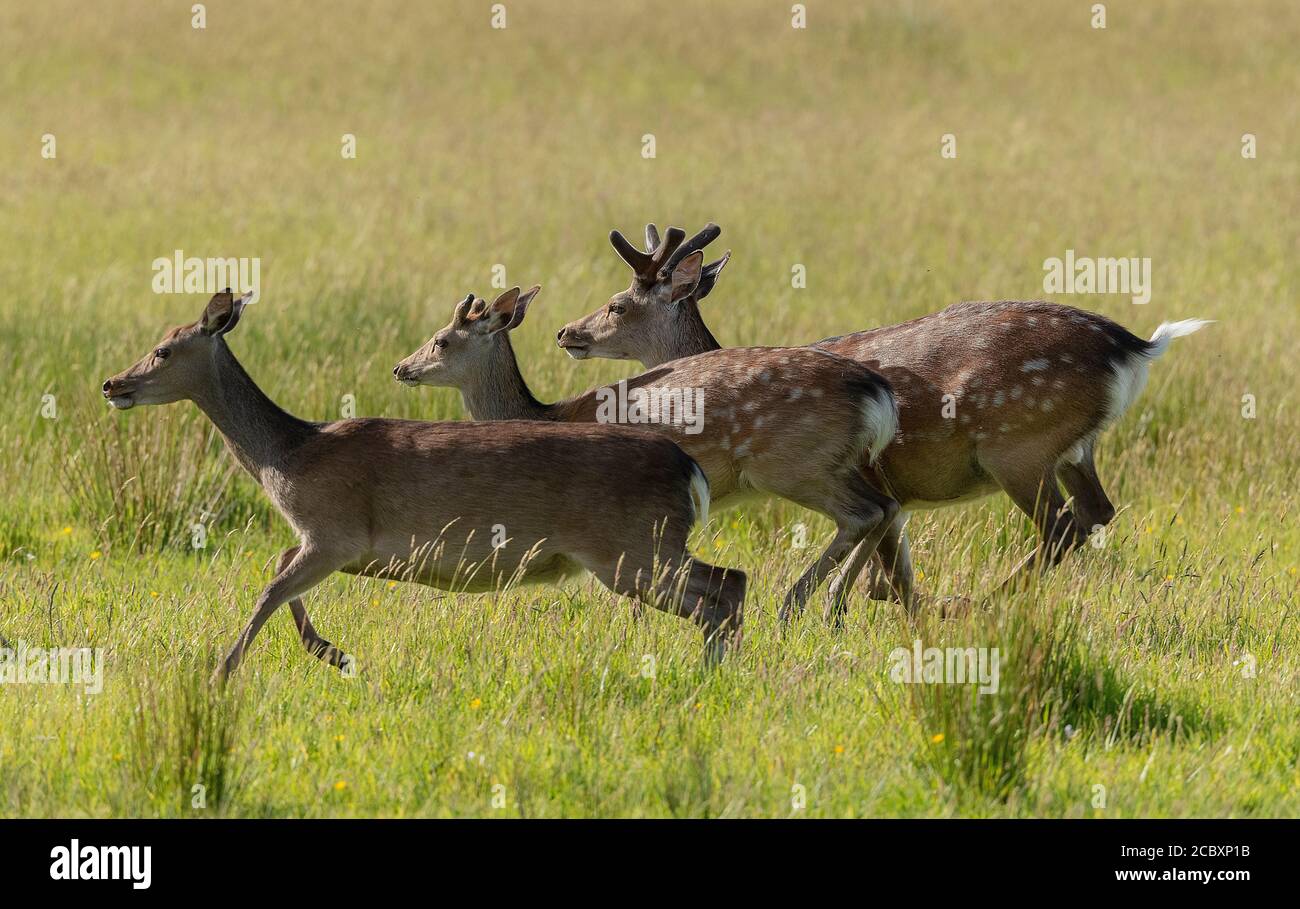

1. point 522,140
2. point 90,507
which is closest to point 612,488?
point 90,507

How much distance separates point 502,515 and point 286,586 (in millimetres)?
743

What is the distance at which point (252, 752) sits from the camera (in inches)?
195

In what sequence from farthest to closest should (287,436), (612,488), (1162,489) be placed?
(1162,489) < (287,436) < (612,488)

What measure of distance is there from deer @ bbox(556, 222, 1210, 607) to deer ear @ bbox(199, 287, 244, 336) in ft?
8.52

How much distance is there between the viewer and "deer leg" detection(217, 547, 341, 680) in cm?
584

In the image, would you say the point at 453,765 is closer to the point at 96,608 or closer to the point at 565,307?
the point at 96,608

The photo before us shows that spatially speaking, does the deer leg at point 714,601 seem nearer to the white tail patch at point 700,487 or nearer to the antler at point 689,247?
the white tail patch at point 700,487

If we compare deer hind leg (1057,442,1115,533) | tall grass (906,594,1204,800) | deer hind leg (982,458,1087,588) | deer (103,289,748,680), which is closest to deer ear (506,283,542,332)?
deer (103,289,748,680)

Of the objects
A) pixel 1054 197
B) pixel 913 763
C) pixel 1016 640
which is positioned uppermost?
pixel 1054 197

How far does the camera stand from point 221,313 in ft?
21.8

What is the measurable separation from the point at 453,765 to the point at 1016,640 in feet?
5.26

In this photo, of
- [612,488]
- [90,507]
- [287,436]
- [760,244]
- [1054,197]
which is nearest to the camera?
[612,488]

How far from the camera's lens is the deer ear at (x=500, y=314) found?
26.3 ft

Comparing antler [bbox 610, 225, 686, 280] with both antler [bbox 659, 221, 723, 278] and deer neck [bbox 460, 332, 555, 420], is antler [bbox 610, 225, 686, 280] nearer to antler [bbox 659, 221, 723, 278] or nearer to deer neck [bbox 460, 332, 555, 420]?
antler [bbox 659, 221, 723, 278]
